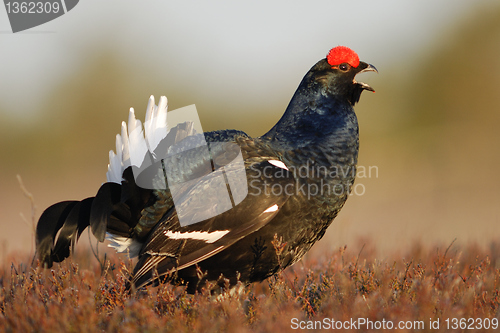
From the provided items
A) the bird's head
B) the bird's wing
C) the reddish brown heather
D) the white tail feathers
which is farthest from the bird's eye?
the reddish brown heather

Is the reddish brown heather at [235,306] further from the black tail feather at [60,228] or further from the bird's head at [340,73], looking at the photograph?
the bird's head at [340,73]

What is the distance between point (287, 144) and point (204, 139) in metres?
0.75

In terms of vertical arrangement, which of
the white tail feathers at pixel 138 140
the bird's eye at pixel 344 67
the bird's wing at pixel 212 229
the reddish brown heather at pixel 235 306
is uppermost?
the bird's eye at pixel 344 67

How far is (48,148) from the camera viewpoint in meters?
18.8

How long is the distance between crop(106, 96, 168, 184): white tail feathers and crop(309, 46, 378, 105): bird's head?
145 cm

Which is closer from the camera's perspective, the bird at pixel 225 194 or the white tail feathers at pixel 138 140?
the bird at pixel 225 194

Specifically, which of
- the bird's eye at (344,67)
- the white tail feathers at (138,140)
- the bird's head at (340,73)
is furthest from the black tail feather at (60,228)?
the bird's eye at (344,67)

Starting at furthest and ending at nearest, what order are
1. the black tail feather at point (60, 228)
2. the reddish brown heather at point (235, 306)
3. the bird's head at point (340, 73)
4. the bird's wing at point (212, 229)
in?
the black tail feather at point (60, 228) → the bird's head at point (340, 73) → the bird's wing at point (212, 229) → the reddish brown heather at point (235, 306)

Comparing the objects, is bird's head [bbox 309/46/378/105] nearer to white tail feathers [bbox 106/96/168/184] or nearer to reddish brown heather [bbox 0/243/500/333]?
white tail feathers [bbox 106/96/168/184]

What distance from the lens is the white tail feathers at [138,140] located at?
4348 mm

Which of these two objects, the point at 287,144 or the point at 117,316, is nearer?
the point at 117,316

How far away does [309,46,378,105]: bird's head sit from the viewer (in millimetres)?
4316

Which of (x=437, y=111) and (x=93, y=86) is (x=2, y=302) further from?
(x=93, y=86)

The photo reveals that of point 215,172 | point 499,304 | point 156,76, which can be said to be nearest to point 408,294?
point 499,304
